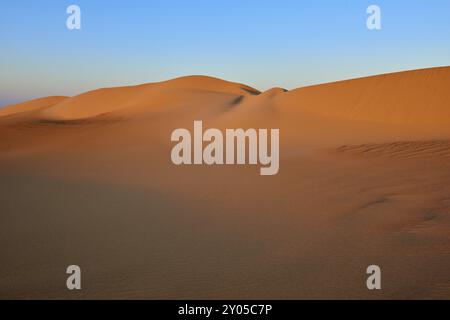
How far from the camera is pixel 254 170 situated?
9.52 meters

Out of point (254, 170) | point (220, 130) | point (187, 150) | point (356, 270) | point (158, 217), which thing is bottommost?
point (356, 270)

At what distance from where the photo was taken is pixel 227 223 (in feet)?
18.1

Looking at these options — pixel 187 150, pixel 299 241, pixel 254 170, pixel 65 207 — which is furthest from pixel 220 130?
pixel 299 241

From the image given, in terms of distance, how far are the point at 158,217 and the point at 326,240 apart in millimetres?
2496

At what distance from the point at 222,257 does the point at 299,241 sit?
106 centimetres

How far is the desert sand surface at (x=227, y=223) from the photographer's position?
12.1 ft

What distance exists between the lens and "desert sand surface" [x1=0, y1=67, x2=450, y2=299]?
146 inches

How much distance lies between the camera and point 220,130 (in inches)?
802

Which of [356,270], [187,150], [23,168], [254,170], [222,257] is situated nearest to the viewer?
[356,270]

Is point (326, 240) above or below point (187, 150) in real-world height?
below

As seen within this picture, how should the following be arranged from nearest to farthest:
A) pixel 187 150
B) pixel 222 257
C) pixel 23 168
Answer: pixel 222 257
pixel 23 168
pixel 187 150
